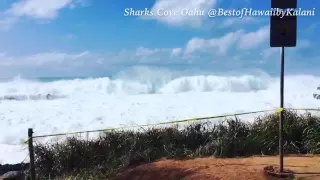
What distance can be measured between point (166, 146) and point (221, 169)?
2.14m

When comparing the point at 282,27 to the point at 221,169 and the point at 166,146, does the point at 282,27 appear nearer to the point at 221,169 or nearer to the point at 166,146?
the point at 221,169

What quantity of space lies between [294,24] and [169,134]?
4042mm

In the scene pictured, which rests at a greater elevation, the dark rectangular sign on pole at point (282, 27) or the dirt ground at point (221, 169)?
the dark rectangular sign on pole at point (282, 27)

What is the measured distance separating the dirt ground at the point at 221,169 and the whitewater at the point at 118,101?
529cm

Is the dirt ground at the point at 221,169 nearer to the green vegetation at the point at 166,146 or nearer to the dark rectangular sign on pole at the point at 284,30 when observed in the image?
the green vegetation at the point at 166,146

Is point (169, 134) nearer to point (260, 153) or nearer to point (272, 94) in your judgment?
point (260, 153)

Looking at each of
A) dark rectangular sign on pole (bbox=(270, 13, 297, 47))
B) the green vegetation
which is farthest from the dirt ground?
dark rectangular sign on pole (bbox=(270, 13, 297, 47))

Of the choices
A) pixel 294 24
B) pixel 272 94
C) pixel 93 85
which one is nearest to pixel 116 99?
pixel 93 85

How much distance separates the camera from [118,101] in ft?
83.8

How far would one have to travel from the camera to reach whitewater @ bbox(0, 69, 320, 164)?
58.5 feet

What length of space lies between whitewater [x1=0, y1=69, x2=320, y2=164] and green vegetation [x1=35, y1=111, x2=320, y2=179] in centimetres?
323

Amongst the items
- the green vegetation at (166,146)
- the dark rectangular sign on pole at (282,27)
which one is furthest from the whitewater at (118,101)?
the dark rectangular sign on pole at (282,27)

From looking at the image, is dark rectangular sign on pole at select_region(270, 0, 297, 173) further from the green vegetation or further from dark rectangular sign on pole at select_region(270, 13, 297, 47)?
the green vegetation

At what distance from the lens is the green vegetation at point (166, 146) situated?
26.9 feet
